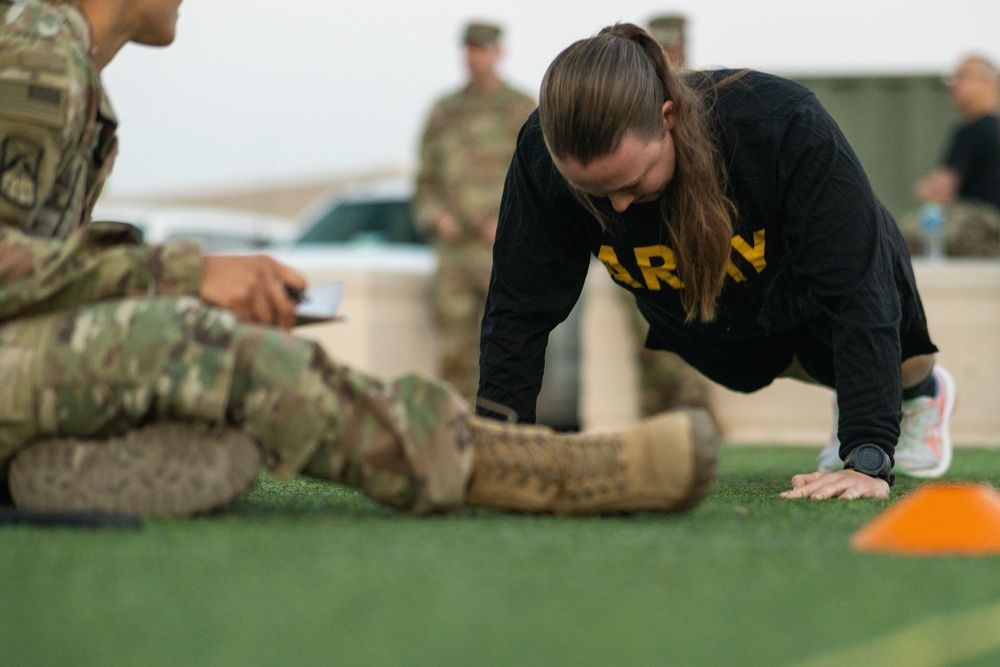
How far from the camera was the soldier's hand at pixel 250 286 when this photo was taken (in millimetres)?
2059

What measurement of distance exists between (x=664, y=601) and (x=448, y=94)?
18.7 feet

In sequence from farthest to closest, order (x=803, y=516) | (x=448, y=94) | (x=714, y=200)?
(x=448, y=94)
(x=714, y=200)
(x=803, y=516)

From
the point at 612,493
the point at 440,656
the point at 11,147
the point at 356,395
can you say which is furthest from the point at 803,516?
the point at 11,147

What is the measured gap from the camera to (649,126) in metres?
2.44

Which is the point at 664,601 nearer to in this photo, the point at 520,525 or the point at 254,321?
the point at 520,525

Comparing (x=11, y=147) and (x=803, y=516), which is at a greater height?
(x=11, y=147)

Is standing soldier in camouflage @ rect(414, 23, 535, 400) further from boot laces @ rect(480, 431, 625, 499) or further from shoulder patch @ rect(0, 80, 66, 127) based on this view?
shoulder patch @ rect(0, 80, 66, 127)

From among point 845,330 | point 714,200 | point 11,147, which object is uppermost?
point 11,147

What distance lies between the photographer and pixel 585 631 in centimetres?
139

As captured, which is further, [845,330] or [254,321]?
[845,330]

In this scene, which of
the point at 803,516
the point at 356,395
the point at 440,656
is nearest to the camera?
the point at 440,656

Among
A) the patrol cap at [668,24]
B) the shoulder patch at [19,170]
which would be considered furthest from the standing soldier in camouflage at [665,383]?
the shoulder patch at [19,170]

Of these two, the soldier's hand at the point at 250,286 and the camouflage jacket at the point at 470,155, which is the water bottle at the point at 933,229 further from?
the soldier's hand at the point at 250,286

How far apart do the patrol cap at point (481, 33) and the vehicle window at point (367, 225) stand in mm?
1410
